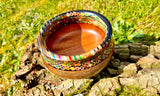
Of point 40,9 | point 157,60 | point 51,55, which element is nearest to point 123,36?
point 157,60

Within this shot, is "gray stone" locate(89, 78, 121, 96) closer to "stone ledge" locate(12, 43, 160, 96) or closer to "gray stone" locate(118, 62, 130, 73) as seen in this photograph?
"stone ledge" locate(12, 43, 160, 96)

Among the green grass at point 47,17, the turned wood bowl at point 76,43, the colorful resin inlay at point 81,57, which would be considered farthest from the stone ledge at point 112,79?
the green grass at point 47,17

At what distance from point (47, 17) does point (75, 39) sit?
78.1 inches

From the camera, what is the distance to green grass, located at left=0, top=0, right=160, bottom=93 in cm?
340

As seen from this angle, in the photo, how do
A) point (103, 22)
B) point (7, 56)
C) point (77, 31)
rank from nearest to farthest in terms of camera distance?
point (103, 22) → point (77, 31) → point (7, 56)

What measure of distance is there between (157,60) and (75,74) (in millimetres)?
1370

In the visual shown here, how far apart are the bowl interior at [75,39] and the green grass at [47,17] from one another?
879 mm

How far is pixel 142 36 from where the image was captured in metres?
3.31

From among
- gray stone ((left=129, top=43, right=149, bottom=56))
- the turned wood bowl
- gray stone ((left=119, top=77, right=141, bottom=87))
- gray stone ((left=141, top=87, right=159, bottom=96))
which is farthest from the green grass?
gray stone ((left=141, top=87, right=159, bottom=96))

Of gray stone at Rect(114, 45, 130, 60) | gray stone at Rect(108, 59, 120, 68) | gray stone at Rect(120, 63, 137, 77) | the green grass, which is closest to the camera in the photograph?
gray stone at Rect(120, 63, 137, 77)

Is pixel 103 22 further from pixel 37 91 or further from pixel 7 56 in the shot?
pixel 7 56

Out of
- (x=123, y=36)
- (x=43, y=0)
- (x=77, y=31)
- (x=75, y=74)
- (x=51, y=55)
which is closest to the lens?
(x=51, y=55)

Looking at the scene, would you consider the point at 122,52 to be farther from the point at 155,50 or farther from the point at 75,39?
the point at 75,39

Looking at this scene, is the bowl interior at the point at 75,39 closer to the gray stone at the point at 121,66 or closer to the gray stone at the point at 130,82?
the gray stone at the point at 121,66
